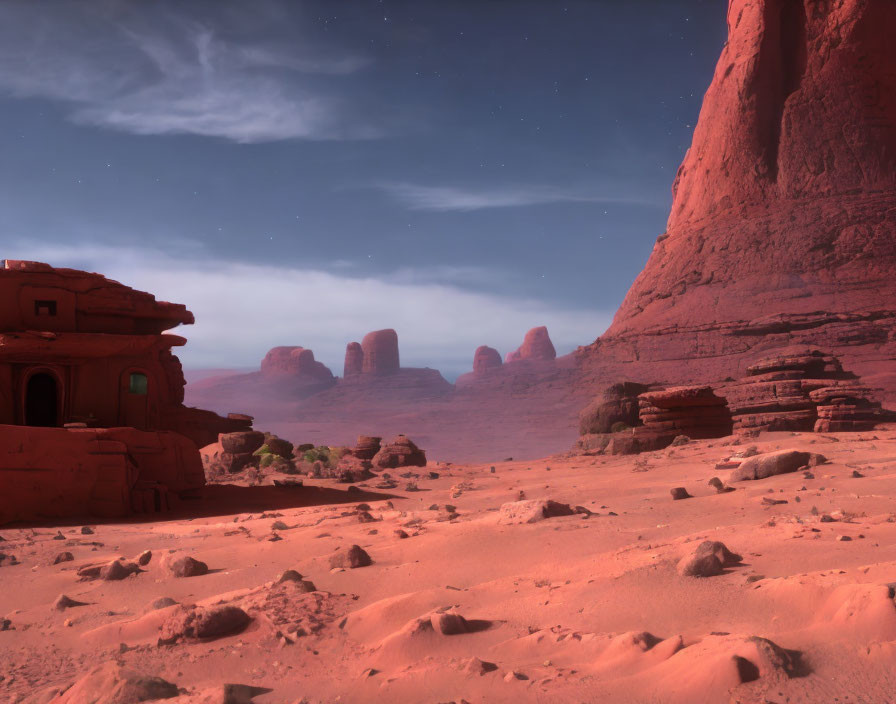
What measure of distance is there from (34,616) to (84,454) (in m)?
6.88

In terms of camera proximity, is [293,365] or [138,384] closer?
[138,384]

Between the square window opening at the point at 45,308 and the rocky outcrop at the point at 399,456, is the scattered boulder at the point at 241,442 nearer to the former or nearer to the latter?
the rocky outcrop at the point at 399,456

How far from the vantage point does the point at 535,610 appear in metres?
3.41

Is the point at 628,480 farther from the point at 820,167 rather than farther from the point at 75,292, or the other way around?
the point at 820,167

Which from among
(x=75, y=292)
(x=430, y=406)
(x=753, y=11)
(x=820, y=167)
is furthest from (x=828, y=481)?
(x=430, y=406)

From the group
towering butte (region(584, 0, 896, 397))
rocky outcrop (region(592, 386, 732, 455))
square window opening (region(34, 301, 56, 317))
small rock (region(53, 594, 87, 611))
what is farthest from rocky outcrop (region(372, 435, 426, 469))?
towering butte (region(584, 0, 896, 397))

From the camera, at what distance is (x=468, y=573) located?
443 centimetres

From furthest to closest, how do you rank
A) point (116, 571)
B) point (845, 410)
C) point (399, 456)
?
point (399, 456), point (845, 410), point (116, 571)

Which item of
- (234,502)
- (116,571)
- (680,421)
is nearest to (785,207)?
(680,421)

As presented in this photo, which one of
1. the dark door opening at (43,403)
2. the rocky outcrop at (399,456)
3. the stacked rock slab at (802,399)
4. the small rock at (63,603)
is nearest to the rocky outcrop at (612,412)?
the stacked rock slab at (802,399)

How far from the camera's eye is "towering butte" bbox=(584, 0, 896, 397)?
51.3 meters

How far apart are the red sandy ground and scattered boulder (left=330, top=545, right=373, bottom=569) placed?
106 millimetres

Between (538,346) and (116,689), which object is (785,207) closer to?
(116,689)

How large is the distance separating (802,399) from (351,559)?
846 inches
